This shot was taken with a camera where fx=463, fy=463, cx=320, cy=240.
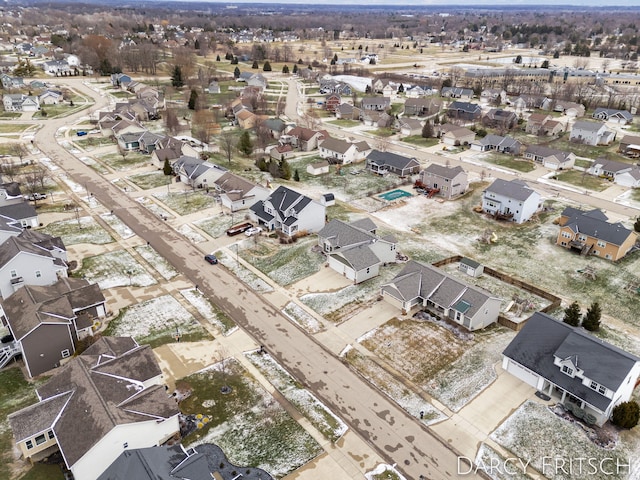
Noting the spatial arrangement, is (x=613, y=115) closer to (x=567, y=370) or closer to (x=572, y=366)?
(x=567, y=370)

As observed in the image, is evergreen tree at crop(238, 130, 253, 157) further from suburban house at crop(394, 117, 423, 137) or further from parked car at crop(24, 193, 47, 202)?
suburban house at crop(394, 117, 423, 137)

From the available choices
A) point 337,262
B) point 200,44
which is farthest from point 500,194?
point 200,44

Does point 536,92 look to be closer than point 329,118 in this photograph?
No

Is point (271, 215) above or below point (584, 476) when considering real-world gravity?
above

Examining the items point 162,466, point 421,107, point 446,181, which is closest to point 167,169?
point 446,181

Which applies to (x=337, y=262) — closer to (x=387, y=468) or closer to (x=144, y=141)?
(x=387, y=468)

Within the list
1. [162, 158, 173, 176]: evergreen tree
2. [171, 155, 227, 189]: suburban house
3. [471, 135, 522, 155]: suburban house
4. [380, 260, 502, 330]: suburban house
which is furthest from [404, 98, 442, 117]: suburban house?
[380, 260, 502, 330]: suburban house
